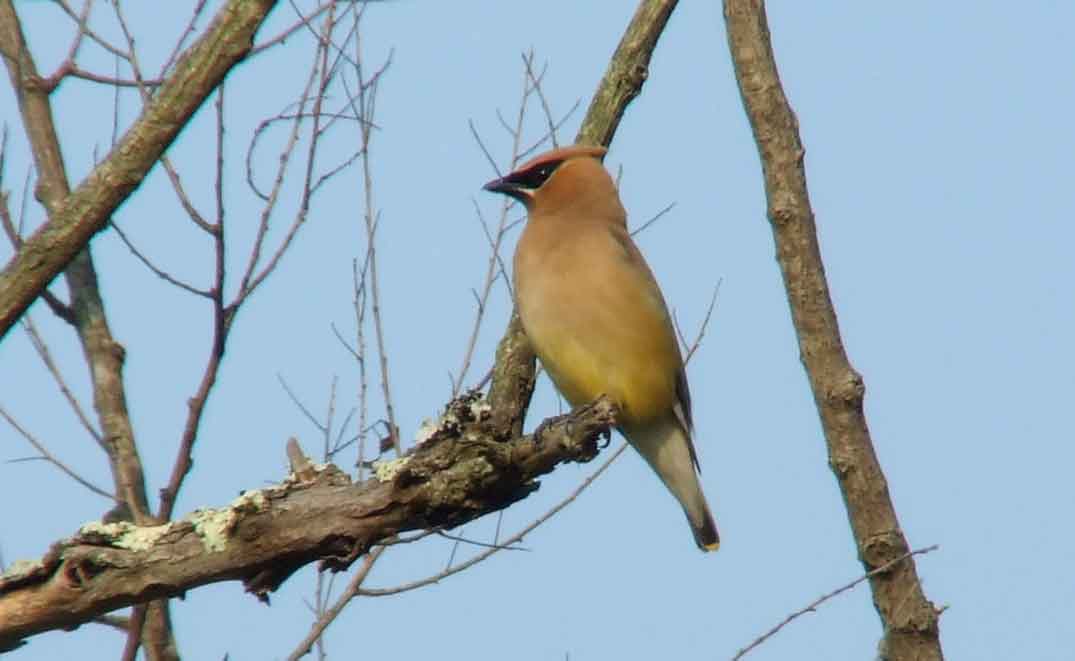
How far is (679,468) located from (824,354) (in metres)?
2.29

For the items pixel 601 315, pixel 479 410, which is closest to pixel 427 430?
pixel 479 410

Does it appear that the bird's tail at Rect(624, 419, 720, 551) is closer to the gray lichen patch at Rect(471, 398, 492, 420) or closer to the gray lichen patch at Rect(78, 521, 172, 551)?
the gray lichen patch at Rect(471, 398, 492, 420)

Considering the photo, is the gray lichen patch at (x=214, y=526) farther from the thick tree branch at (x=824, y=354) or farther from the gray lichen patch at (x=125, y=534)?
the thick tree branch at (x=824, y=354)

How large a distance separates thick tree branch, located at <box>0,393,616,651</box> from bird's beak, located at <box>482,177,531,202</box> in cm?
229

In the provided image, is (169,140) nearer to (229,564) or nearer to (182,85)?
(182,85)

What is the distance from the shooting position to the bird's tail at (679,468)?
5.75 meters

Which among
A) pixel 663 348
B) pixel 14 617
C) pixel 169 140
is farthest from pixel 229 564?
pixel 663 348

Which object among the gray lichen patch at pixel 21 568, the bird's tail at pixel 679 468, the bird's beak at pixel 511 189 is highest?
the bird's beak at pixel 511 189

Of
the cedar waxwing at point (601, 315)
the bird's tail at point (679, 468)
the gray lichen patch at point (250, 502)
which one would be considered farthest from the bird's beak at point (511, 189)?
the gray lichen patch at point (250, 502)

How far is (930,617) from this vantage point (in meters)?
3.51

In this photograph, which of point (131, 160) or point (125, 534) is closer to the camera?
point (125, 534)

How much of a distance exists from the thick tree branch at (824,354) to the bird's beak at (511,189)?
2387mm

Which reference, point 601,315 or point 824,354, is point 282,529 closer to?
point 824,354

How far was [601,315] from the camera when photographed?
5.45 m
